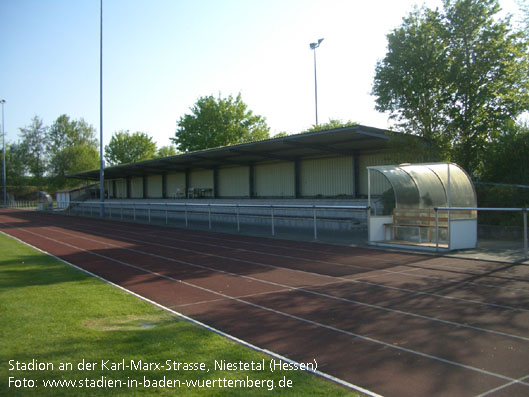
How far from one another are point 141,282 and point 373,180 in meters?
18.5

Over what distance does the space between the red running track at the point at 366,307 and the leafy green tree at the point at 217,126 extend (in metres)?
44.9

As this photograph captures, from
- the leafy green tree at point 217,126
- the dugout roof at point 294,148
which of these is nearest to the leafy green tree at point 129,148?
the leafy green tree at point 217,126

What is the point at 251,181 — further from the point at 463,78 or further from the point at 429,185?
the point at 429,185

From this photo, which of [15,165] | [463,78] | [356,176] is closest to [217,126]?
[356,176]

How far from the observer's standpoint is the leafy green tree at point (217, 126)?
58.2m

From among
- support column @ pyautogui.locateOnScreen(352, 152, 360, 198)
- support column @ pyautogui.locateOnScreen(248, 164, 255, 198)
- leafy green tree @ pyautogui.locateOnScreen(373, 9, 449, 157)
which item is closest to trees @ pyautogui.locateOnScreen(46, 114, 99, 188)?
support column @ pyautogui.locateOnScreen(248, 164, 255, 198)

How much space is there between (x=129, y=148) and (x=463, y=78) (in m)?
66.2

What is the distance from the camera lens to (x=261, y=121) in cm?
6109

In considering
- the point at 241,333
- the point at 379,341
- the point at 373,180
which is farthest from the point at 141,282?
the point at 373,180

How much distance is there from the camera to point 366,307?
7.32m

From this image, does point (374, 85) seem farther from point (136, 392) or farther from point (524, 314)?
point (136, 392)

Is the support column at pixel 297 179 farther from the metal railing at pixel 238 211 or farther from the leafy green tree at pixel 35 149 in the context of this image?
the leafy green tree at pixel 35 149

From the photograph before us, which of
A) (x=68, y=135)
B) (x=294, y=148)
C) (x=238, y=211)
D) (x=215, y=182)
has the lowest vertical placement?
(x=238, y=211)

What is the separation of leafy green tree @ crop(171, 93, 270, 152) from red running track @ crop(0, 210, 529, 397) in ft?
147
